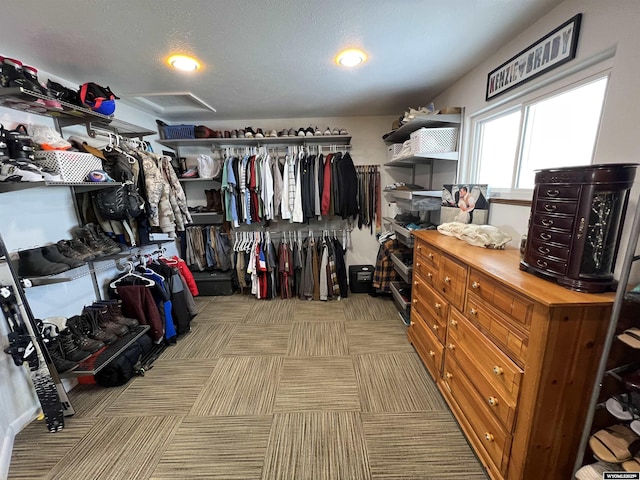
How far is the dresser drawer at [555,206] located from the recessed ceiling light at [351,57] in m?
1.43

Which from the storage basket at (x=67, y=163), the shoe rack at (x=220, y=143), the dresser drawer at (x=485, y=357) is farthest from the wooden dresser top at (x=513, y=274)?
the storage basket at (x=67, y=163)

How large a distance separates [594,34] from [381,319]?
2.51 metres

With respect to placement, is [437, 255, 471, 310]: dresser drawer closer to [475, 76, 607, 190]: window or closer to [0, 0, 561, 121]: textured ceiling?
[475, 76, 607, 190]: window

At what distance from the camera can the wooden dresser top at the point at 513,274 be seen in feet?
2.94

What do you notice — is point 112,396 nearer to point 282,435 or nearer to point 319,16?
point 282,435

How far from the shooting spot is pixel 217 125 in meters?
3.36

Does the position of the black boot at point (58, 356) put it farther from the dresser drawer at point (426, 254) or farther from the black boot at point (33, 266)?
the dresser drawer at point (426, 254)

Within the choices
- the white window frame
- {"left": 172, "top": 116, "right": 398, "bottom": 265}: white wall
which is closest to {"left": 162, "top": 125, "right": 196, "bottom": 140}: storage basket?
{"left": 172, "top": 116, "right": 398, "bottom": 265}: white wall

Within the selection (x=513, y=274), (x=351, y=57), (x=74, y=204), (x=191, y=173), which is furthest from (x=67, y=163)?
(x=513, y=274)

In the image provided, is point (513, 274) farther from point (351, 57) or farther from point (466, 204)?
point (351, 57)

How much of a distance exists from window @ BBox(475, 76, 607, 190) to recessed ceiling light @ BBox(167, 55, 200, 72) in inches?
90.1

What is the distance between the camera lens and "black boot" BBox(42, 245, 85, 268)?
162 cm

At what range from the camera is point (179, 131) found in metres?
3.07

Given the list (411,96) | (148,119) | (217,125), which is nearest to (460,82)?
(411,96)
